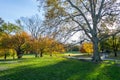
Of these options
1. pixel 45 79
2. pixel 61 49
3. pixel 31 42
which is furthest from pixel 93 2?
pixel 31 42

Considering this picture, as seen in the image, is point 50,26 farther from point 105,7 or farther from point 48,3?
point 105,7

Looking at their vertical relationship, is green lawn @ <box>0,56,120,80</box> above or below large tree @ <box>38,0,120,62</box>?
below

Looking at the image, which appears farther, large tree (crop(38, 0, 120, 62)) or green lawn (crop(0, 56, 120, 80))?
large tree (crop(38, 0, 120, 62))

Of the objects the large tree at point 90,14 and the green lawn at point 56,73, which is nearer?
the green lawn at point 56,73

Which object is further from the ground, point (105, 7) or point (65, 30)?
point (105, 7)

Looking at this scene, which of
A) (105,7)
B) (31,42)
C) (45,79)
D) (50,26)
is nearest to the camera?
(45,79)

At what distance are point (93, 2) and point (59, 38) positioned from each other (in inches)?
260

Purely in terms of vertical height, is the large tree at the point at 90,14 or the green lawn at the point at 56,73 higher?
the large tree at the point at 90,14

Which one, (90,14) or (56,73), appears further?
(90,14)

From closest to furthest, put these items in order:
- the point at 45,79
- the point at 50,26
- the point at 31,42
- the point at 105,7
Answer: the point at 45,79
the point at 50,26
the point at 105,7
the point at 31,42

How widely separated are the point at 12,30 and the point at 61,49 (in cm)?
3747

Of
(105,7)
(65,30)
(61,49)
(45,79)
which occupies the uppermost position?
(105,7)

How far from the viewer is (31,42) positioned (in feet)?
211

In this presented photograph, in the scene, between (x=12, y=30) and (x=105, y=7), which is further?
(x=12, y=30)
